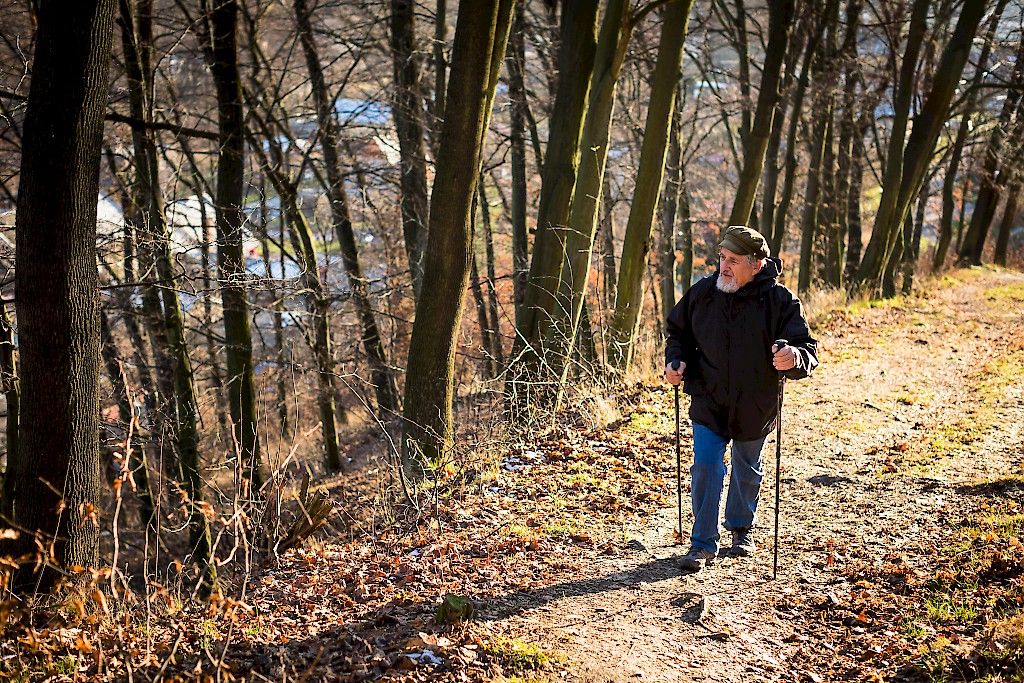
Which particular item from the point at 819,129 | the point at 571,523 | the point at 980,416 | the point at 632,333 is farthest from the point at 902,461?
the point at 819,129

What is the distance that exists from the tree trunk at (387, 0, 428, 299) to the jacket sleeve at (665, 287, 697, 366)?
8.97 meters

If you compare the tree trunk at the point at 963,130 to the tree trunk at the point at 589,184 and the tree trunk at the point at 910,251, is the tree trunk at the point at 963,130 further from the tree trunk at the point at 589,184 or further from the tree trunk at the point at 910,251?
the tree trunk at the point at 589,184

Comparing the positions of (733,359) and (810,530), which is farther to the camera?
(810,530)

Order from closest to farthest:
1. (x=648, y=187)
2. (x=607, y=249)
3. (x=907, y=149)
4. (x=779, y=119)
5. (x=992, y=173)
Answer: (x=648, y=187), (x=907, y=149), (x=779, y=119), (x=607, y=249), (x=992, y=173)

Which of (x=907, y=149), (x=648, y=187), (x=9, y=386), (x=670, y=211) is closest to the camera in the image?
(x=9, y=386)

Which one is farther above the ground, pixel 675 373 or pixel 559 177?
pixel 559 177

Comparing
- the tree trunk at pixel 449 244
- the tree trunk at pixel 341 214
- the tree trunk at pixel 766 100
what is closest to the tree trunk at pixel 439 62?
the tree trunk at pixel 341 214

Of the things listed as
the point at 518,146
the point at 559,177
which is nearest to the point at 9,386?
the point at 559,177

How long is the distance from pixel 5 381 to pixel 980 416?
369 inches

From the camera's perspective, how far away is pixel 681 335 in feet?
19.0

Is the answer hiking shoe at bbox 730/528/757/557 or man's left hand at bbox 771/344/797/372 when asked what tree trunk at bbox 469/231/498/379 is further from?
man's left hand at bbox 771/344/797/372

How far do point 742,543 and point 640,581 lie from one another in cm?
79

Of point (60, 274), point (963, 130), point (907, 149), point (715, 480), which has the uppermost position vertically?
point (963, 130)

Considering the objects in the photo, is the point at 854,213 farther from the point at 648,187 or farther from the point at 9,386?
the point at 9,386
